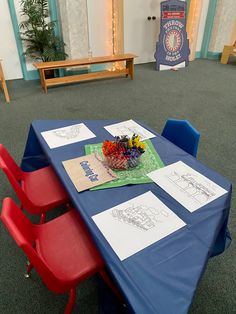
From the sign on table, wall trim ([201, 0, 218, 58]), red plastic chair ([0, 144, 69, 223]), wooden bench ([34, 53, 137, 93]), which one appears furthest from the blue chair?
wall trim ([201, 0, 218, 58])

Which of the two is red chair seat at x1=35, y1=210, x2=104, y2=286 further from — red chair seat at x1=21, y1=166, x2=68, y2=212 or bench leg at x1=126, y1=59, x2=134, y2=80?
bench leg at x1=126, y1=59, x2=134, y2=80

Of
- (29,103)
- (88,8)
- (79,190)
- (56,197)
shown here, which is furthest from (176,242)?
(88,8)

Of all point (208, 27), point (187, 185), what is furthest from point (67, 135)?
point (208, 27)

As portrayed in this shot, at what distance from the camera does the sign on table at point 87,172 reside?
1.11 metres

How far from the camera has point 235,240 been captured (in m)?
1.63

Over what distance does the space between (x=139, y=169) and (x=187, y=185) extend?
0.25m

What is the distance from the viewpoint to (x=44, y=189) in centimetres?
150

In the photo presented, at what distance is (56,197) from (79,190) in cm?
43

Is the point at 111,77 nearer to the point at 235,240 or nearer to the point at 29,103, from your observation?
the point at 29,103

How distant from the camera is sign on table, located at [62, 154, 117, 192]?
1.11 metres

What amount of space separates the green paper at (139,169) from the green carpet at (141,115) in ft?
2.20

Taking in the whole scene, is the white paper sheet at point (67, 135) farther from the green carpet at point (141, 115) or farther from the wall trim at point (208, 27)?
the wall trim at point (208, 27)

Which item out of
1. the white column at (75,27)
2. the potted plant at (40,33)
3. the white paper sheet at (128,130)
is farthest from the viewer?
the white column at (75,27)

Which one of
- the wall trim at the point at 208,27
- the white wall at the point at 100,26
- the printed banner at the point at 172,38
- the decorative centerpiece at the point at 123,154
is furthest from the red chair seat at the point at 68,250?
the wall trim at the point at 208,27
